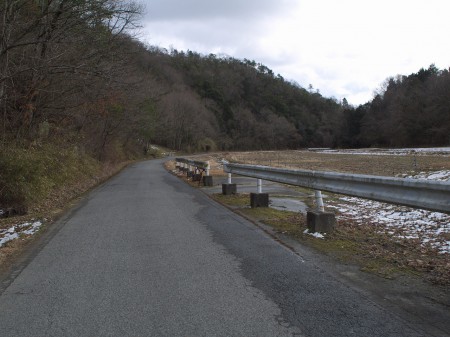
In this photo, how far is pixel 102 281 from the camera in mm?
4984

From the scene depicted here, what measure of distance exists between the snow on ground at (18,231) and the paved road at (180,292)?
65 centimetres

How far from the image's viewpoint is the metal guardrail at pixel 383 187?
4723 mm

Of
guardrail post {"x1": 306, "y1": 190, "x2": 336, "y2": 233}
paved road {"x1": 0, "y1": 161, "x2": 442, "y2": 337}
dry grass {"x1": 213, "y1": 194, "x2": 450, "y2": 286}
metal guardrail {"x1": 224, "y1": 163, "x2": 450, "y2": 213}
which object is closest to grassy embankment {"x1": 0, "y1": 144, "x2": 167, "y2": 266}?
paved road {"x1": 0, "y1": 161, "x2": 442, "y2": 337}

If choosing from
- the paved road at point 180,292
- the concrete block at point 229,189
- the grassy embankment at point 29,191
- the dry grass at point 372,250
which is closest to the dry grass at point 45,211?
the grassy embankment at point 29,191

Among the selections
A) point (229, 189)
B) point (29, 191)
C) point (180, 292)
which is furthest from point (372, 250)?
point (29, 191)

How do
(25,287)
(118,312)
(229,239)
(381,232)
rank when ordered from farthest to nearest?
(381,232)
(229,239)
(25,287)
(118,312)

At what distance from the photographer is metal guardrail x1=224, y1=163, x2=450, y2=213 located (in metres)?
4.72

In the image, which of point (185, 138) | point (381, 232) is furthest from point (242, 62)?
point (381, 232)

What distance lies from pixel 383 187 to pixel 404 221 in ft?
16.5

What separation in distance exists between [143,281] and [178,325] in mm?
1370

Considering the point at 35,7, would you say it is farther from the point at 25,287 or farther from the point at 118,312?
the point at 118,312

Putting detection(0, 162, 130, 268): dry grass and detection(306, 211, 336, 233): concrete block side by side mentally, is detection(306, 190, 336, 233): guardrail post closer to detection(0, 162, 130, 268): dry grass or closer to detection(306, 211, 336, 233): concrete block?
detection(306, 211, 336, 233): concrete block

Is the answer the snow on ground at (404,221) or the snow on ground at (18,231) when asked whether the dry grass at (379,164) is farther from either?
the snow on ground at (18,231)

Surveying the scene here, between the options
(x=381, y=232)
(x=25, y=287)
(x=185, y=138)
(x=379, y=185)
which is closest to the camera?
(x=25, y=287)
